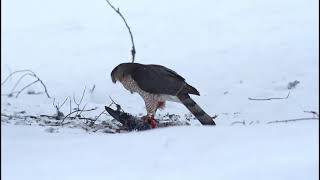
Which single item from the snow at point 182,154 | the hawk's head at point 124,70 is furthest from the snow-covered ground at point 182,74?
the hawk's head at point 124,70

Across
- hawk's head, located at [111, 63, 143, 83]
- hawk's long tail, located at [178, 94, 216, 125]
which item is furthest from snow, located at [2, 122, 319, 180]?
hawk's head, located at [111, 63, 143, 83]

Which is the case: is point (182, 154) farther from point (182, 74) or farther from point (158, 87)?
point (182, 74)

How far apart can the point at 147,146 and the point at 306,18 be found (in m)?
7.53

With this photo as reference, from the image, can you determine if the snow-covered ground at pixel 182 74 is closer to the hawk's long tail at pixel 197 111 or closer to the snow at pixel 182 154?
the snow at pixel 182 154

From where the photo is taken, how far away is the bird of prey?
505 centimetres

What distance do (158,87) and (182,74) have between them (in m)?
2.94

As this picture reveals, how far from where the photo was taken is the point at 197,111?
16.3ft

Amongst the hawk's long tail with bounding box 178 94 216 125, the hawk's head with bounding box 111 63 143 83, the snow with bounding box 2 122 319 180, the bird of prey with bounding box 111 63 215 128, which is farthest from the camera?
the hawk's head with bounding box 111 63 143 83

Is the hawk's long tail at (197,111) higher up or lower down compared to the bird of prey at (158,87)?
lower down

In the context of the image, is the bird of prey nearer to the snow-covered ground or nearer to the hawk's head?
the hawk's head

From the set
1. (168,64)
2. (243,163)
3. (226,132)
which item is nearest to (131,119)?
(226,132)

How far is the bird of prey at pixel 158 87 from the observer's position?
5051 millimetres

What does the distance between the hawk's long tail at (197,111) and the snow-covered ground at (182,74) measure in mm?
655

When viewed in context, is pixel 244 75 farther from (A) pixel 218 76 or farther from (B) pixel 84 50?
(B) pixel 84 50
